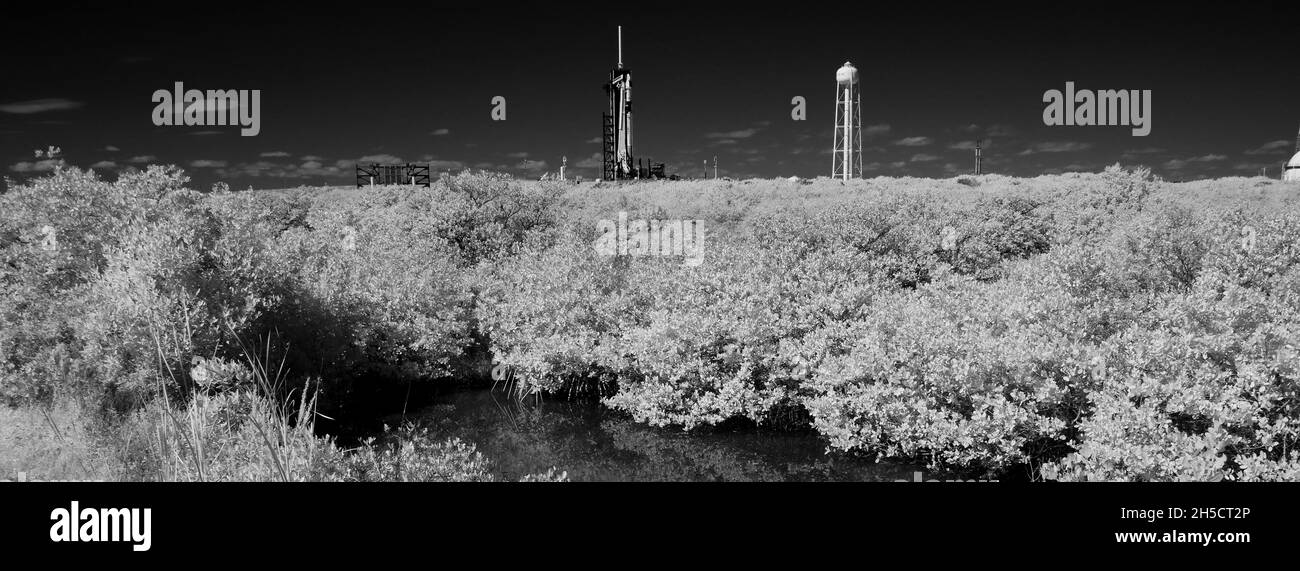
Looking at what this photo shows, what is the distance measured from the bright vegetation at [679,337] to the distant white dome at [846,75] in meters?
46.7

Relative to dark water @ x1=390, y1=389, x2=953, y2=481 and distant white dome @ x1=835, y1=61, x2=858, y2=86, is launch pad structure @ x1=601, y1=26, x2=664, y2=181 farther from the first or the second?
dark water @ x1=390, y1=389, x2=953, y2=481

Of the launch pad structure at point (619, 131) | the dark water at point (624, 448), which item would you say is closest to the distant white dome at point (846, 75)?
the launch pad structure at point (619, 131)

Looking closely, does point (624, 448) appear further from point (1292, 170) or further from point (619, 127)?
point (1292, 170)

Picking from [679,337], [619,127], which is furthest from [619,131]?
[679,337]

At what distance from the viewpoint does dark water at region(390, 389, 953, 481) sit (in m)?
13.6

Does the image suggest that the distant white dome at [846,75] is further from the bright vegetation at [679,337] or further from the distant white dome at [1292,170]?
the bright vegetation at [679,337]

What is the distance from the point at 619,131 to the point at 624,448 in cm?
4996

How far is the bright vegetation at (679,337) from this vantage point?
1074 centimetres

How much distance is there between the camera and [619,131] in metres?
62.3

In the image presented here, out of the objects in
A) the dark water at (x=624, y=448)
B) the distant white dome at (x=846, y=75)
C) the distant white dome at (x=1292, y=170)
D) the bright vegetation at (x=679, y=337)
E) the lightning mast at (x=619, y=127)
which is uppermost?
the distant white dome at (x=846, y=75)

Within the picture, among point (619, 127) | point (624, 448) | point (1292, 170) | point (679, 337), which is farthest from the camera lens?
point (619, 127)

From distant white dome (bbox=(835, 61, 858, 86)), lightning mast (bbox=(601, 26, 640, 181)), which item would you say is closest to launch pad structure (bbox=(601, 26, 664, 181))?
lightning mast (bbox=(601, 26, 640, 181))

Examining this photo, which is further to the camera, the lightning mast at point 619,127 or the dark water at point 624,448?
the lightning mast at point 619,127
